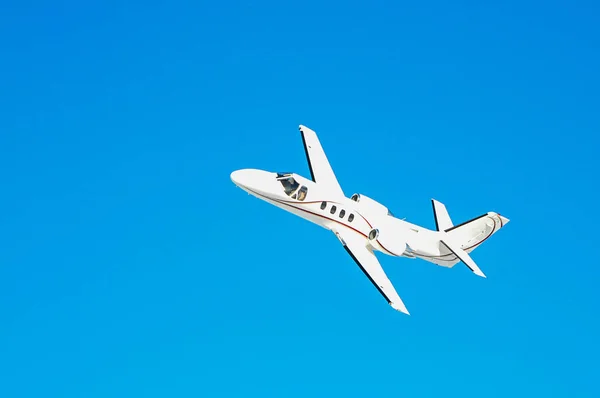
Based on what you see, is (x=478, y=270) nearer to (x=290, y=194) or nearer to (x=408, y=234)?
(x=408, y=234)

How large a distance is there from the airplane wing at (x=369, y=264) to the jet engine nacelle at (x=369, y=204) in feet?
9.86

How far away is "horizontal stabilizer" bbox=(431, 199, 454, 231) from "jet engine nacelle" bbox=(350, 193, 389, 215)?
684 centimetres

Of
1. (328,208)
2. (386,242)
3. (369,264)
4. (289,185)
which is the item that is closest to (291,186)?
(289,185)

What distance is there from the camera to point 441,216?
82.6 meters

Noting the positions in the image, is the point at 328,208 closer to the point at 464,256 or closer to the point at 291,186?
the point at 291,186

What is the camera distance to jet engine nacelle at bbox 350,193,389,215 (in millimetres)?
77312

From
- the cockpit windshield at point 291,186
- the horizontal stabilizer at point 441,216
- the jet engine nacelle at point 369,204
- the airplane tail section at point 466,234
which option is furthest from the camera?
the horizontal stabilizer at point 441,216

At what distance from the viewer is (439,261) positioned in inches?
3211

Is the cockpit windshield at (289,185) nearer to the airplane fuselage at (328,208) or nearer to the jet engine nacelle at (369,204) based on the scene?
the airplane fuselage at (328,208)

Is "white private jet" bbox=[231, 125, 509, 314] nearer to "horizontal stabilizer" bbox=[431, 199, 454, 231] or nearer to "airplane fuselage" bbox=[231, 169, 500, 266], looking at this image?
"airplane fuselage" bbox=[231, 169, 500, 266]

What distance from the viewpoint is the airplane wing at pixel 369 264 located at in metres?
71.5

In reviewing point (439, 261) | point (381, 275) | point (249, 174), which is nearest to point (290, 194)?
point (249, 174)

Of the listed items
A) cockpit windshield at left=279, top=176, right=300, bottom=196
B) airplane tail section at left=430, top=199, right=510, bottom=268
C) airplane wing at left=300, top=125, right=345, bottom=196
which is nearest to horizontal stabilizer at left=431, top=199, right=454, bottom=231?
airplane tail section at left=430, top=199, right=510, bottom=268

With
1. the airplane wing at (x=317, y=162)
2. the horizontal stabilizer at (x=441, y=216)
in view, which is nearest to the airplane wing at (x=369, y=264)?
the airplane wing at (x=317, y=162)
